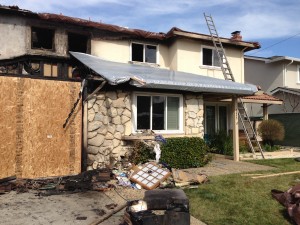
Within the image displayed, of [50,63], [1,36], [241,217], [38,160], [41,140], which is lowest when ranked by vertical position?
[241,217]

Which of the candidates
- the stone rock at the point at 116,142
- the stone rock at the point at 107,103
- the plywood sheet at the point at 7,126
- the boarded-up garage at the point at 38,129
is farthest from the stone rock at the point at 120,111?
the plywood sheet at the point at 7,126

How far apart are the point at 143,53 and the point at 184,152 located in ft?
21.6

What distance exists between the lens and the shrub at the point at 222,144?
13148 millimetres

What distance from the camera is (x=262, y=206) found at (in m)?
5.70

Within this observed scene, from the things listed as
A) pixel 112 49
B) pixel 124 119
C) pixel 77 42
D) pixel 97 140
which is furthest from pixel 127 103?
pixel 77 42

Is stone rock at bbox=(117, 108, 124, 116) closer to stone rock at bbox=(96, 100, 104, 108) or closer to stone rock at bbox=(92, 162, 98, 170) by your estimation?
stone rock at bbox=(96, 100, 104, 108)

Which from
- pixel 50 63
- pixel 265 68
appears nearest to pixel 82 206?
pixel 50 63

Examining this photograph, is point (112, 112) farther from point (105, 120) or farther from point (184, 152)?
point (184, 152)

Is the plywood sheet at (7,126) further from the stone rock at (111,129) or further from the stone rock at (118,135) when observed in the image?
the stone rock at (118,135)

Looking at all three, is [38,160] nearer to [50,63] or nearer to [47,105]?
[47,105]

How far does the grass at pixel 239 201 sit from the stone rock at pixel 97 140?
10.5 feet

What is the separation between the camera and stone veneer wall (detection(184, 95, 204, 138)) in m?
10.4

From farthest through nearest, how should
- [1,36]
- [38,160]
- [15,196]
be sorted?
[1,36] → [38,160] → [15,196]

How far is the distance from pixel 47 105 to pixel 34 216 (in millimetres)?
3691
